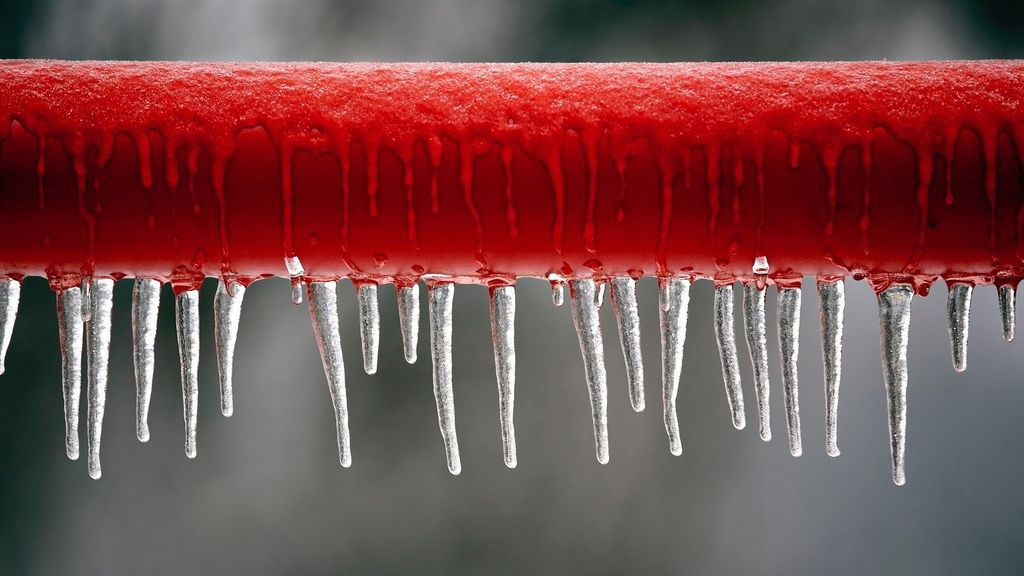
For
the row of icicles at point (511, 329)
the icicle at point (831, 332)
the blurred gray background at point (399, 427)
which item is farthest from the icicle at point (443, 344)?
the blurred gray background at point (399, 427)

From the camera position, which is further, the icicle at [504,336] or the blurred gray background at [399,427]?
the blurred gray background at [399,427]

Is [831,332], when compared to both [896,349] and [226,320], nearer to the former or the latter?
[896,349]

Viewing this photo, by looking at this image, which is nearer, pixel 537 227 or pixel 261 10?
pixel 537 227

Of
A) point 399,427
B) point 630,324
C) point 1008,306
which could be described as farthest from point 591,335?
point 399,427

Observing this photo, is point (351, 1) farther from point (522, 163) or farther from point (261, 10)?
point (522, 163)

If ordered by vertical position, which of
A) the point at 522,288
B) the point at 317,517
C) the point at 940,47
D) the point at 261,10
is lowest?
the point at 317,517

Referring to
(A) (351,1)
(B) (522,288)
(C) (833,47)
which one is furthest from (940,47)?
(A) (351,1)

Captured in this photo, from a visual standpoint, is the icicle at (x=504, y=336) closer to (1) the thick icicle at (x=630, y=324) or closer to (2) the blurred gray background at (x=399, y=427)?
(1) the thick icicle at (x=630, y=324)
